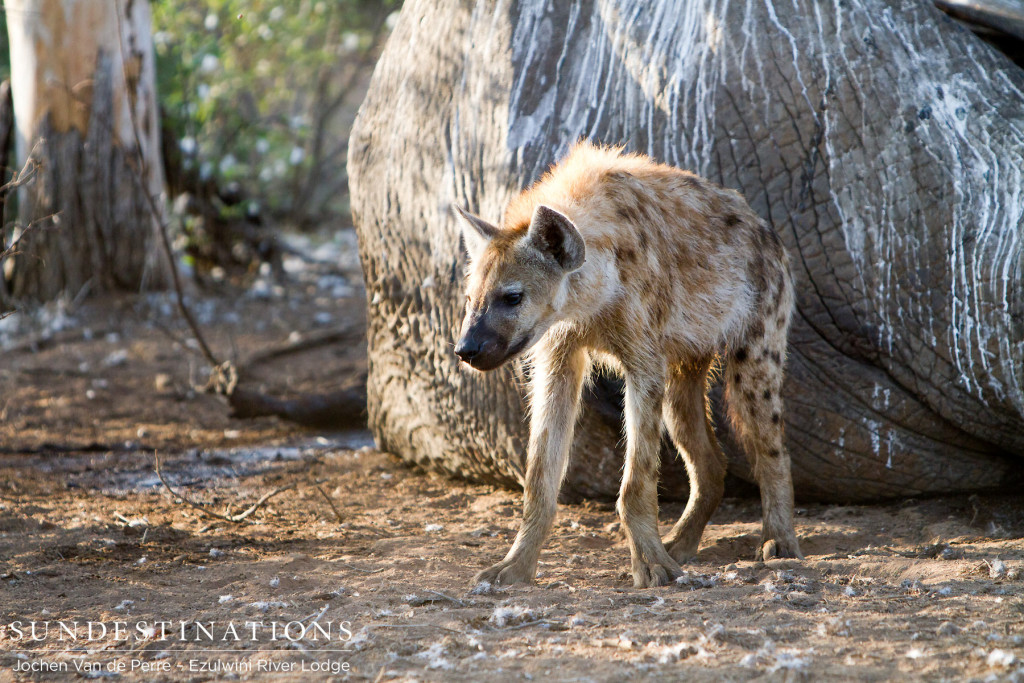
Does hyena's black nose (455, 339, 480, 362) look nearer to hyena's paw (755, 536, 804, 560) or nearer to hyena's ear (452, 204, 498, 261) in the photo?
hyena's ear (452, 204, 498, 261)

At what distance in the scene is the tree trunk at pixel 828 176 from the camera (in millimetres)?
4012

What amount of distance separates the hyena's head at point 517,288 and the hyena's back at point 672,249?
15cm

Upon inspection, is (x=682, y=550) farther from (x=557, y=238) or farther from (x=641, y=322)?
(x=557, y=238)

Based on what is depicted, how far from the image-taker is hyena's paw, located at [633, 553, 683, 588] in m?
3.49

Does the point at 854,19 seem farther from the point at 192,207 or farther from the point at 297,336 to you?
the point at 192,207

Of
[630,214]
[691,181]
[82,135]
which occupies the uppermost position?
[82,135]

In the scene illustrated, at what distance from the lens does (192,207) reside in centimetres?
897

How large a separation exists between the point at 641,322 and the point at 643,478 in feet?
1.75

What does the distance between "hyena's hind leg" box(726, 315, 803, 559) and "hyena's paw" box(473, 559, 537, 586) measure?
0.94 metres

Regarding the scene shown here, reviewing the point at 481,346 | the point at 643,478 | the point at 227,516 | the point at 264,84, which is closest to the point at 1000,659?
the point at 643,478

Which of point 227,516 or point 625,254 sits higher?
point 625,254

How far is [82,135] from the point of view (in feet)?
25.5

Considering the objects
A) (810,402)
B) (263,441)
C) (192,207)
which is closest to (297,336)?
(263,441)

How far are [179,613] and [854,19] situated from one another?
331 cm
